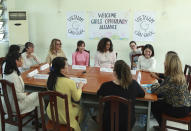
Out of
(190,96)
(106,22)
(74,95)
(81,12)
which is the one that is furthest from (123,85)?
(81,12)

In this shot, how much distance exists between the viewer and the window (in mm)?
4660

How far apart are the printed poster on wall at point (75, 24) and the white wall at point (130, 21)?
115 millimetres

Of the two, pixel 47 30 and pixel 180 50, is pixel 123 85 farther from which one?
pixel 47 30

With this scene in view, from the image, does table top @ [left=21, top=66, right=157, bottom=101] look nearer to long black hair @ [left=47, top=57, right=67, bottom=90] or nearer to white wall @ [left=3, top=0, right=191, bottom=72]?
long black hair @ [left=47, top=57, right=67, bottom=90]

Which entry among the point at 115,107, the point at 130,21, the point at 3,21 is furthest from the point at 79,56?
the point at 3,21

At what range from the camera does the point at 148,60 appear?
10.6ft

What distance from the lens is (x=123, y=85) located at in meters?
1.72

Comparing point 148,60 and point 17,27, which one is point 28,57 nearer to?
point 17,27

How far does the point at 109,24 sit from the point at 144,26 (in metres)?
0.83

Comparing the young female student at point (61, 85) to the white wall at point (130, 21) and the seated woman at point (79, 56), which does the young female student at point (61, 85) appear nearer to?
the seated woman at point (79, 56)

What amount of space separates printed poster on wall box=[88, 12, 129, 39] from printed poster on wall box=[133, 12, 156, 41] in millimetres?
232

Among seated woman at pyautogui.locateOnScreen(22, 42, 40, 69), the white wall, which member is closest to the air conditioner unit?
the white wall

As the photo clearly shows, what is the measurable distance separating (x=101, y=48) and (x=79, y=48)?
0.43 metres

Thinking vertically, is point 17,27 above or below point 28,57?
above
